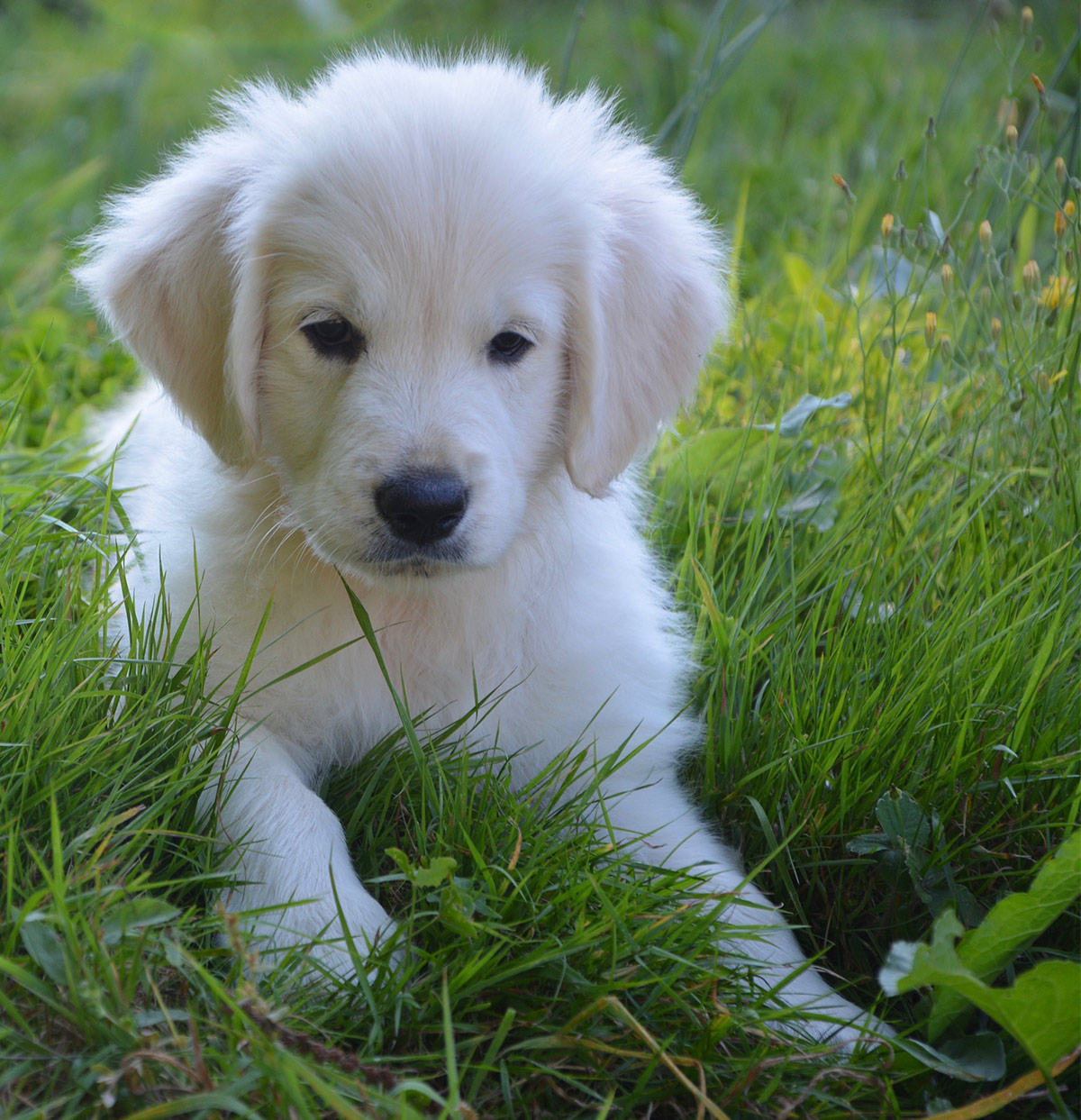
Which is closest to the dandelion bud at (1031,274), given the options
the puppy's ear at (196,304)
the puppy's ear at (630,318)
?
the puppy's ear at (630,318)

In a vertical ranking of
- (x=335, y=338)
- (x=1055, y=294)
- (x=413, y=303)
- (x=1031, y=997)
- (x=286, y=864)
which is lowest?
(x=286, y=864)

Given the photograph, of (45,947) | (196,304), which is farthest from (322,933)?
(196,304)

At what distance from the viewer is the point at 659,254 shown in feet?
8.29

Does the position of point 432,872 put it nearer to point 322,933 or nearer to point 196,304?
point 322,933

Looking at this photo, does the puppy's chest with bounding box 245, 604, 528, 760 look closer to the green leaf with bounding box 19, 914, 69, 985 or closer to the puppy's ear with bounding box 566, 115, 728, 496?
the puppy's ear with bounding box 566, 115, 728, 496

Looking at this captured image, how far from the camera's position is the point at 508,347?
2279 mm

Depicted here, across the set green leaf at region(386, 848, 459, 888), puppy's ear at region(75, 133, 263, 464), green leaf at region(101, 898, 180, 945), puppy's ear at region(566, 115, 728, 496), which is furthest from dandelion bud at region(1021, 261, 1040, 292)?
green leaf at region(101, 898, 180, 945)

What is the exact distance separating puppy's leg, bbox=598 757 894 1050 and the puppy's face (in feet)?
1.83

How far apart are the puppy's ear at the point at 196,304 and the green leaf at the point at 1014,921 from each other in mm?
1551

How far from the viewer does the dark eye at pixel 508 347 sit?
2260mm

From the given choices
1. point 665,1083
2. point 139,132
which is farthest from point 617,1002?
point 139,132

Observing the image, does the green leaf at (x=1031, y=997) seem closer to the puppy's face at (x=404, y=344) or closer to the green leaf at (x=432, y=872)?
the green leaf at (x=432, y=872)

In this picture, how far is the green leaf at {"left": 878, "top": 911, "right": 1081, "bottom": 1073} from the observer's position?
164cm

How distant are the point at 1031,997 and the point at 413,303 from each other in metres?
1.49
